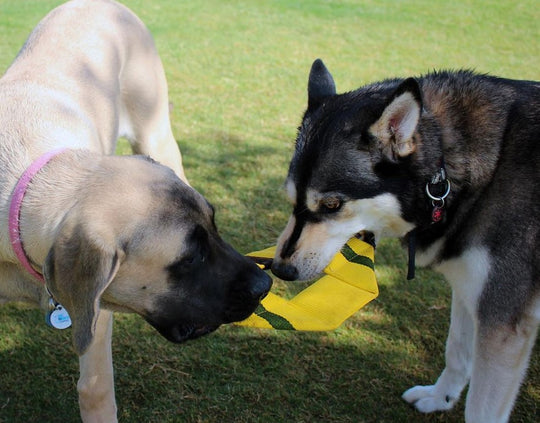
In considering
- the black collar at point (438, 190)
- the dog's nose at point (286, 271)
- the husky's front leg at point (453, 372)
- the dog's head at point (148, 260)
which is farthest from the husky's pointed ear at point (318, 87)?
the husky's front leg at point (453, 372)

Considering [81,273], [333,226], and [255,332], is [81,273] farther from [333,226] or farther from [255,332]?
[255,332]

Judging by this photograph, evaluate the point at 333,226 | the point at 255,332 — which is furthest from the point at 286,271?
the point at 255,332

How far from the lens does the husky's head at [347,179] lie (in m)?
3.13

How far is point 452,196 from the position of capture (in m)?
3.19

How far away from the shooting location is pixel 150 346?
411 centimetres

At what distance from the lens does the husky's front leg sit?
3.63 m

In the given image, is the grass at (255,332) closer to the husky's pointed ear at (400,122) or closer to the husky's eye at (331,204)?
the husky's eye at (331,204)

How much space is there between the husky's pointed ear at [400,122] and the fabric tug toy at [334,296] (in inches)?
27.5

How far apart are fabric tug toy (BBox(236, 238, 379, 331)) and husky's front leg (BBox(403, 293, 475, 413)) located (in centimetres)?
53

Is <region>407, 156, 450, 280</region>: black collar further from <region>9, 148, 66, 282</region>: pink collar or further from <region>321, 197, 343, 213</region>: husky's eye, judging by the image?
<region>9, 148, 66, 282</region>: pink collar

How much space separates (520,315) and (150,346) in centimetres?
235

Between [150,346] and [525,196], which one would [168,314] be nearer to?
[150,346]

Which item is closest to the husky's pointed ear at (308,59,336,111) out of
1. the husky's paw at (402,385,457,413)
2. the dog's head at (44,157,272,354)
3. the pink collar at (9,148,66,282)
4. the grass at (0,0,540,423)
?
the dog's head at (44,157,272,354)

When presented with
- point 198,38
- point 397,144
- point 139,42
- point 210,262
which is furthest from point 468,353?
point 198,38
